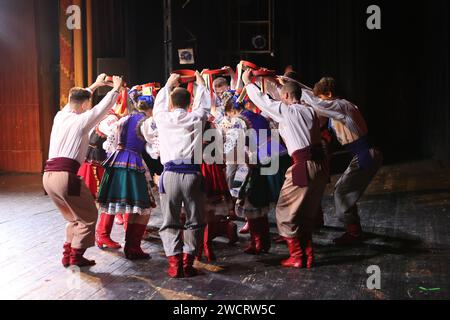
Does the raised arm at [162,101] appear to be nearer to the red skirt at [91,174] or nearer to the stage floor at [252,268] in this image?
the stage floor at [252,268]

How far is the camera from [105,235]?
5305mm

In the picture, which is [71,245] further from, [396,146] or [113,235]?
[396,146]

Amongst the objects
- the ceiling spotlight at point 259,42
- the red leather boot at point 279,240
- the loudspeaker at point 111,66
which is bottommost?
the red leather boot at point 279,240

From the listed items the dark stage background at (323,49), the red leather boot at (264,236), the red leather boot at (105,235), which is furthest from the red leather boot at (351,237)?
the dark stage background at (323,49)

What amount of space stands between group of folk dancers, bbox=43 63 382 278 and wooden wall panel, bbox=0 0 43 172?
4.83 meters

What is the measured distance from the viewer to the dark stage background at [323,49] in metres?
8.89

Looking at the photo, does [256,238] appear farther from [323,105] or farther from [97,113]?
[97,113]

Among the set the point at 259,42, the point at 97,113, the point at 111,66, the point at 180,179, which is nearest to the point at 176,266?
the point at 180,179

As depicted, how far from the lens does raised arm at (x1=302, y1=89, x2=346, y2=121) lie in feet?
16.7

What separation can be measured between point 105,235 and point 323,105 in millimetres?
2168

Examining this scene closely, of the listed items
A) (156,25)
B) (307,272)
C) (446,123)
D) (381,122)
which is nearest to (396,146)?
(381,122)

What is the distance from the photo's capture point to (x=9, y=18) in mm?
9859

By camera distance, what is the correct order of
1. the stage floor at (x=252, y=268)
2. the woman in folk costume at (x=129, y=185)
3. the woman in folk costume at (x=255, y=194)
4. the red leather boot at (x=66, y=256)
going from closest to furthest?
1. the stage floor at (x=252, y=268)
2. the red leather boot at (x=66, y=256)
3. the woman in folk costume at (x=129, y=185)
4. the woman in folk costume at (x=255, y=194)

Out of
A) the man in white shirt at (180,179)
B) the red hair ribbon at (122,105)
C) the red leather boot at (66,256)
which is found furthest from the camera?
the red hair ribbon at (122,105)
